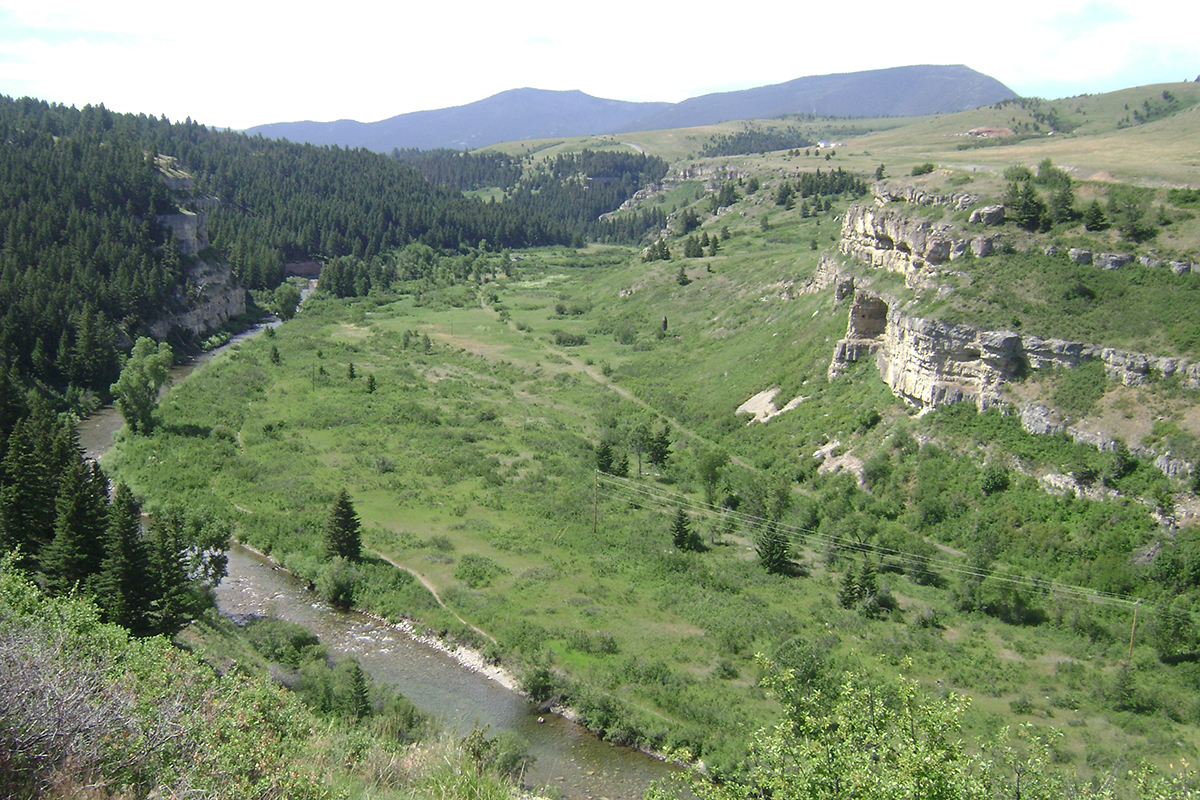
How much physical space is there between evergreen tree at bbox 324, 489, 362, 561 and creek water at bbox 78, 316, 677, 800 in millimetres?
2693

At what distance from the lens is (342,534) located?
145 feet

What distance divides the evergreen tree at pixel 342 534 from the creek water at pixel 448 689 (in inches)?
106

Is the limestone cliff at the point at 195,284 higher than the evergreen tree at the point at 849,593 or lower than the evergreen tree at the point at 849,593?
higher

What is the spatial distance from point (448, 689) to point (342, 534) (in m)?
13.7

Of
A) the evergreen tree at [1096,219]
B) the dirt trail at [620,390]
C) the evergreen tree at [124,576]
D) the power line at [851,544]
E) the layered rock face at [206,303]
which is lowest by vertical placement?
the power line at [851,544]

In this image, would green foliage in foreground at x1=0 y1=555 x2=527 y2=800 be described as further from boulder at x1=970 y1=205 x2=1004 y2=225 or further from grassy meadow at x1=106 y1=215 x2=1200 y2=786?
boulder at x1=970 y1=205 x2=1004 y2=225

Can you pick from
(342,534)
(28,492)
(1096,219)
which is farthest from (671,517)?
(28,492)

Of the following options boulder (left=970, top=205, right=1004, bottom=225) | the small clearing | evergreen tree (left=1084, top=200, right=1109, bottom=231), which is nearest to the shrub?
the small clearing

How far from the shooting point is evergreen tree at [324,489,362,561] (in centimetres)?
4409

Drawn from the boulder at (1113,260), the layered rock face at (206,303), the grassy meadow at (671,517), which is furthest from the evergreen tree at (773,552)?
the layered rock face at (206,303)

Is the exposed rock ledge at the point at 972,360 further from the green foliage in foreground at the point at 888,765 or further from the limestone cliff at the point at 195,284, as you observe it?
the limestone cliff at the point at 195,284

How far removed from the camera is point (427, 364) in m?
91.2

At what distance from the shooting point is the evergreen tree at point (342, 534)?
44.1m

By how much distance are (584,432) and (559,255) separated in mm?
120430
